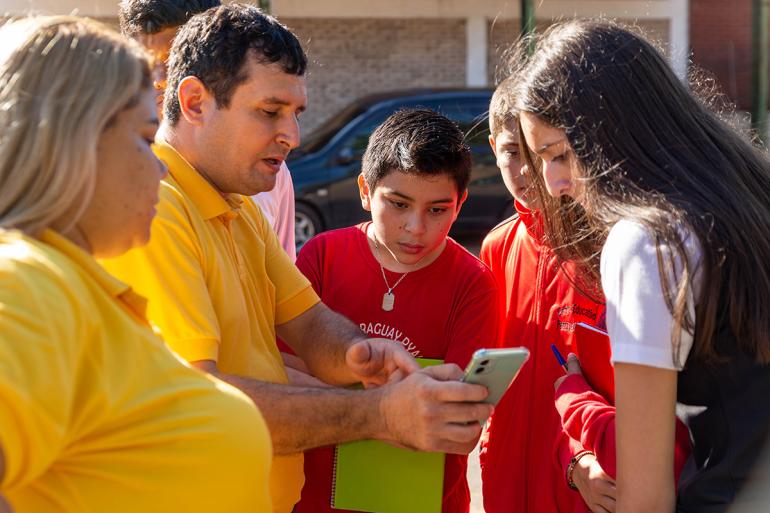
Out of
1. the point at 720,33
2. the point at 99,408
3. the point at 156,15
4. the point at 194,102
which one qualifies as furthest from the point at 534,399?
the point at 720,33

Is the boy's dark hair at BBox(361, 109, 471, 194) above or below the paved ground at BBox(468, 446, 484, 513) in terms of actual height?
above

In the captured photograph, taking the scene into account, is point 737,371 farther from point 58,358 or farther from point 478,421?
point 58,358

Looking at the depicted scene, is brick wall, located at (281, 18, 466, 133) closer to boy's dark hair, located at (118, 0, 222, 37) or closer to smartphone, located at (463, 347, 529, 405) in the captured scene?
boy's dark hair, located at (118, 0, 222, 37)

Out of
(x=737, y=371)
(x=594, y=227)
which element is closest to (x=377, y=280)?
(x=594, y=227)

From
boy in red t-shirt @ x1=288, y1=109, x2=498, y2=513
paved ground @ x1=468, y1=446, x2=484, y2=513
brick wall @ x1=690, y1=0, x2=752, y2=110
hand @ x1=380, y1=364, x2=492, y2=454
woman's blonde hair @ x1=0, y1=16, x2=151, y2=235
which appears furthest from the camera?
brick wall @ x1=690, y1=0, x2=752, y2=110

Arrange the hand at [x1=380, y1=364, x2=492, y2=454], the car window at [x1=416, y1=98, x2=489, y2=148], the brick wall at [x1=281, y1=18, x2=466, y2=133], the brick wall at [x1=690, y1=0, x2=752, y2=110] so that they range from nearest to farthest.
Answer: the hand at [x1=380, y1=364, x2=492, y2=454] < the car window at [x1=416, y1=98, x2=489, y2=148] < the brick wall at [x1=281, y1=18, x2=466, y2=133] < the brick wall at [x1=690, y1=0, x2=752, y2=110]

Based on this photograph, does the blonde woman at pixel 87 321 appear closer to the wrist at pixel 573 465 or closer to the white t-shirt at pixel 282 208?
the wrist at pixel 573 465

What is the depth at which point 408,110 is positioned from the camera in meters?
3.20

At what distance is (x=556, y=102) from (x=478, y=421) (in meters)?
0.73

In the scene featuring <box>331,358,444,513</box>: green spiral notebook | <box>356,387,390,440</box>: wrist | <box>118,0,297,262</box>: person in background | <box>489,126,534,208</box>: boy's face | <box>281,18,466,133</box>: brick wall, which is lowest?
<box>331,358,444,513</box>: green spiral notebook

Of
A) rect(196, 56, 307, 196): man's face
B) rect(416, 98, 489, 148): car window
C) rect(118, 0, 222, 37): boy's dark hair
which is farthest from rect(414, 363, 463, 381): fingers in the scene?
rect(416, 98, 489, 148): car window

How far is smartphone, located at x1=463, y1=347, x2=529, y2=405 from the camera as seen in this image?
1.84 meters

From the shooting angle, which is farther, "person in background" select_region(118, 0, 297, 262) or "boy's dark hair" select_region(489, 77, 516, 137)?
"person in background" select_region(118, 0, 297, 262)

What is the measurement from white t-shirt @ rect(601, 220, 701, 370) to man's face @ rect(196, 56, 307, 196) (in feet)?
3.17
